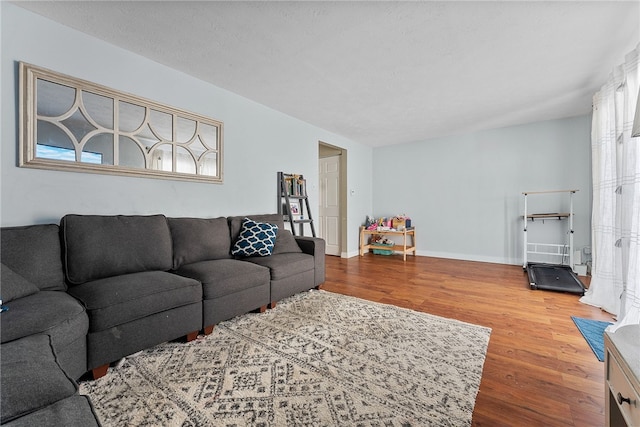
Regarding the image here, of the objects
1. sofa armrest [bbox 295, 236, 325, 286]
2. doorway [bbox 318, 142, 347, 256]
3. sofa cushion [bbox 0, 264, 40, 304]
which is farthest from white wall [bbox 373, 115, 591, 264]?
sofa cushion [bbox 0, 264, 40, 304]

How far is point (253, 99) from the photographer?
3.55 m

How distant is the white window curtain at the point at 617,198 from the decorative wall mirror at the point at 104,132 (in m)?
3.94

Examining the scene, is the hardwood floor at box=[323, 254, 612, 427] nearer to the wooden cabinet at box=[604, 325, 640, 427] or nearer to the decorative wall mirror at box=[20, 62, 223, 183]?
the wooden cabinet at box=[604, 325, 640, 427]

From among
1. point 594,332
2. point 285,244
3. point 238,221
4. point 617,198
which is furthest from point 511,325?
point 238,221

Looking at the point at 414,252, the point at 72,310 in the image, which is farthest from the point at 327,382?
the point at 414,252

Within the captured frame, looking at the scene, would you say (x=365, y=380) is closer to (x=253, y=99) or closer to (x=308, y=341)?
(x=308, y=341)

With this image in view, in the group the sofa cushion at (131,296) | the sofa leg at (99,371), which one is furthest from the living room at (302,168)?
the sofa leg at (99,371)

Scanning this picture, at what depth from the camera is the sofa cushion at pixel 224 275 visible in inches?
84.8

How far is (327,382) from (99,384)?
1.30 m

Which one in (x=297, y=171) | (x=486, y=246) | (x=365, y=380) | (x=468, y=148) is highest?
(x=468, y=148)

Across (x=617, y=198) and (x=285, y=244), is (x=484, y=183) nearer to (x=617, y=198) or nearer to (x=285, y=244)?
(x=617, y=198)

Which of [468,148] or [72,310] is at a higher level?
[468,148]

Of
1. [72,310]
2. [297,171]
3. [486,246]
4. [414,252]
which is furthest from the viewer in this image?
[414,252]

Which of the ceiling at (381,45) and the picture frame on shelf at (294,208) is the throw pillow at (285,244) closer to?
the picture frame on shelf at (294,208)
